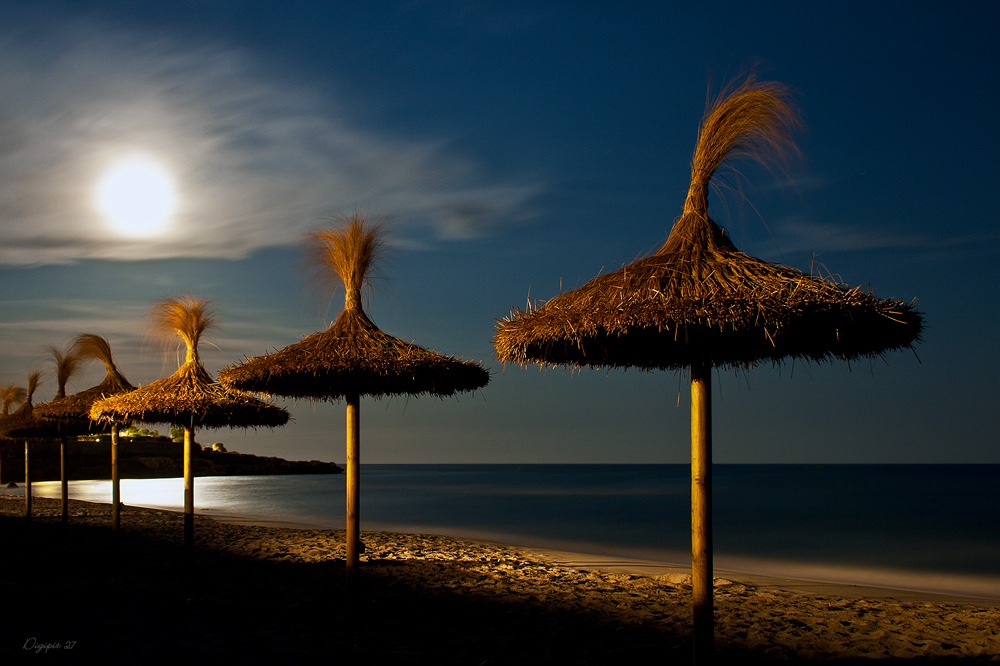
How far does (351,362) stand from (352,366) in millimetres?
44

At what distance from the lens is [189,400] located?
7.93 m

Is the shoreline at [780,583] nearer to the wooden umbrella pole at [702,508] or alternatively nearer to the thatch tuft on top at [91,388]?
the wooden umbrella pole at [702,508]

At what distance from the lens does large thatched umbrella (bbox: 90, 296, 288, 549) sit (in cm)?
802

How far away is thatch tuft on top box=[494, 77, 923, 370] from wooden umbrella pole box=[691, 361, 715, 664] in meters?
0.25

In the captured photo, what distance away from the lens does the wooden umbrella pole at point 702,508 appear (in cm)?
423

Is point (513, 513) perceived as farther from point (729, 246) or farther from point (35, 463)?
point (35, 463)

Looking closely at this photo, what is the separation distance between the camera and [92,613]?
21.0ft

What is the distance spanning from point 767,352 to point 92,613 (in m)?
6.50

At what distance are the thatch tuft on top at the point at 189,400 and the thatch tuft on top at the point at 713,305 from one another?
15.9ft

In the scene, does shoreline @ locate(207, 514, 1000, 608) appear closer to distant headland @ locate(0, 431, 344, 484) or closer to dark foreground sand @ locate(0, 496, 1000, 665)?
dark foreground sand @ locate(0, 496, 1000, 665)

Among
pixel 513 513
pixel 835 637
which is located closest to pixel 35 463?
pixel 513 513

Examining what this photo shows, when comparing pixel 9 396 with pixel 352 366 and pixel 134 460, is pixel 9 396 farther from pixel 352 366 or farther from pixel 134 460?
pixel 134 460

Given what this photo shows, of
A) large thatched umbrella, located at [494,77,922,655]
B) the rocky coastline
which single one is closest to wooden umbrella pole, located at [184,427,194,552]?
large thatched umbrella, located at [494,77,922,655]

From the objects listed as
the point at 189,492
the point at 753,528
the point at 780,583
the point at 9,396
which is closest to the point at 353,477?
the point at 189,492
